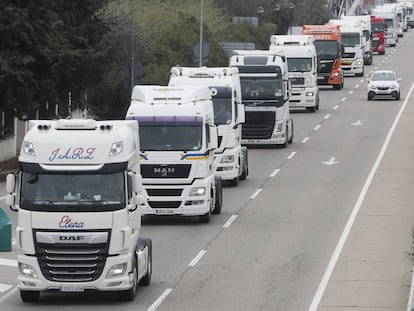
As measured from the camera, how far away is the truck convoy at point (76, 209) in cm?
2136

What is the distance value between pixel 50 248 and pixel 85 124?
2.14 meters

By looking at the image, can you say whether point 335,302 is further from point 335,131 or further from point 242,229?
point 335,131

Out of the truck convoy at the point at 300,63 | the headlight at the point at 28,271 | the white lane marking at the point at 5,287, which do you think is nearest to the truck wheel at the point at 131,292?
the headlight at the point at 28,271

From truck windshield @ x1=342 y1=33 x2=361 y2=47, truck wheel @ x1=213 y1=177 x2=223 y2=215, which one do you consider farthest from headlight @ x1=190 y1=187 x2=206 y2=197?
truck windshield @ x1=342 y1=33 x2=361 y2=47

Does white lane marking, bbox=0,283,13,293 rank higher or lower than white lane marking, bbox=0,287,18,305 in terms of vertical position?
lower

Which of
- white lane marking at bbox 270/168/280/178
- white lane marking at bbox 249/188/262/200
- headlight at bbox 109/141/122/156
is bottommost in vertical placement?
white lane marking at bbox 270/168/280/178

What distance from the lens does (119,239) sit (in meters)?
21.5

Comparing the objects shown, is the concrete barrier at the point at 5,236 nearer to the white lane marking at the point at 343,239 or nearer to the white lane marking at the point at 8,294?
the white lane marking at the point at 8,294

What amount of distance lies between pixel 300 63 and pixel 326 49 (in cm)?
1479

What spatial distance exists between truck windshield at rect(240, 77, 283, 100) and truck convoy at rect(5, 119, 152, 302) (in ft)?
83.7

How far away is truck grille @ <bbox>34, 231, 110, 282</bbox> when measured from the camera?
2133cm

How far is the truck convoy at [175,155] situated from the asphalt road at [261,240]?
0.60m

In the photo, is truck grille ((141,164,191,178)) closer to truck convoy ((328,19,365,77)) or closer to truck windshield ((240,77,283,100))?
truck windshield ((240,77,283,100))

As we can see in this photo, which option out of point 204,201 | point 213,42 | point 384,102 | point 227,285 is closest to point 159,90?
point 204,201
